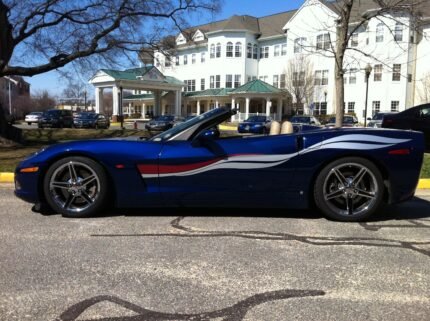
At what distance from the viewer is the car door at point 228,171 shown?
512 cm

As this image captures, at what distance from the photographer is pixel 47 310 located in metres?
2.92

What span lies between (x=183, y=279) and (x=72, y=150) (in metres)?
2.44

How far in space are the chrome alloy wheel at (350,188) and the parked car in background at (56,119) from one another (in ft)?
105

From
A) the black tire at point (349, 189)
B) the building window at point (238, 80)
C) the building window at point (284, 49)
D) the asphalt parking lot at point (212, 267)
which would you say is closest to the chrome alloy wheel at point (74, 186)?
the asphalt parking lot at point (212, 267)

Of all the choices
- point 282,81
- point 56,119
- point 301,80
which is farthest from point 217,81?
point 56,119

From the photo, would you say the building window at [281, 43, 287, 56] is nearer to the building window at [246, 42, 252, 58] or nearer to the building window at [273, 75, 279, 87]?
the building window at [273, 75, 279, 87]

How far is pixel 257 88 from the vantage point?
47.8 meters

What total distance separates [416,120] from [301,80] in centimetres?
3565

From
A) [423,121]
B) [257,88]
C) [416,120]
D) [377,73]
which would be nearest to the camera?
[423,121]

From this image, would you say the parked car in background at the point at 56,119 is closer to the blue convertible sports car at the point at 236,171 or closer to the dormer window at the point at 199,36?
the dormer window at the point at 199,36

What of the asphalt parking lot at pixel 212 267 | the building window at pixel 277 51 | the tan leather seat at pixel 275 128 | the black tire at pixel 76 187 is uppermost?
the building window at pixel 277 51

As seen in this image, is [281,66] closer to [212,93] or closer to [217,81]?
[217,81]

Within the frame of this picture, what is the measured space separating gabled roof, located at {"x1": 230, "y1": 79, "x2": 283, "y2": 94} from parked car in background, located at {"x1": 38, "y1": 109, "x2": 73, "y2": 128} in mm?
18183

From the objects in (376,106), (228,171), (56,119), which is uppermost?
(376,106)
